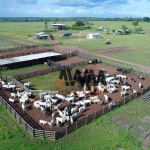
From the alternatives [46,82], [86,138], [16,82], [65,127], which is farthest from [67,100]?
[16,82]

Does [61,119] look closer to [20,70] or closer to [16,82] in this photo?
[16,82]

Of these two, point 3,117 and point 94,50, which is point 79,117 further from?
point 94,50

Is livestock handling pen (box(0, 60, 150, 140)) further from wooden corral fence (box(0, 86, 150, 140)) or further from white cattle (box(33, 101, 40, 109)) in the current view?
white cattle (box(33, 101, 40, 109))

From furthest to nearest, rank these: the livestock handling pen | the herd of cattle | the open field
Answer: the herd of cattle → the livestock handling pen → the open field

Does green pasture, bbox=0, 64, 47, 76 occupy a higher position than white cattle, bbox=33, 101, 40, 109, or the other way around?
green pasture, bbox=0, 64, 47, 76

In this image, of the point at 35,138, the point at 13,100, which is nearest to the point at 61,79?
the point at 13,100

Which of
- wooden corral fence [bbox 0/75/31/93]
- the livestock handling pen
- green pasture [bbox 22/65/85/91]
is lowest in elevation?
the livestock handling pen

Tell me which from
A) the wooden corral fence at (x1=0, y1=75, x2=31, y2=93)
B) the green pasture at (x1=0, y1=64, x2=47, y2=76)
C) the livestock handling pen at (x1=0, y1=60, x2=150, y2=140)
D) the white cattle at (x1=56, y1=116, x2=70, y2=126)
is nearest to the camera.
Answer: the livestock handling pen at (x1=0, y1=60, x2=150, y2=140)

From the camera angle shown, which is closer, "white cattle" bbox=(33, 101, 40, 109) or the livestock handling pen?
the livestock handling pen

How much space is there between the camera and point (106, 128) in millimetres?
18516

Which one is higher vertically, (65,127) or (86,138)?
(65,127)

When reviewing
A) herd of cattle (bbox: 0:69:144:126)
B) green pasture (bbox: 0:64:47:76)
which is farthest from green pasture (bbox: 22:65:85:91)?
green pasture (bbox: 0:64:47:76)

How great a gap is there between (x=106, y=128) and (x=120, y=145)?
99.3 inches

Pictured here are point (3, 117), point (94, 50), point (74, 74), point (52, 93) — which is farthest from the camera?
point (94, 50)
